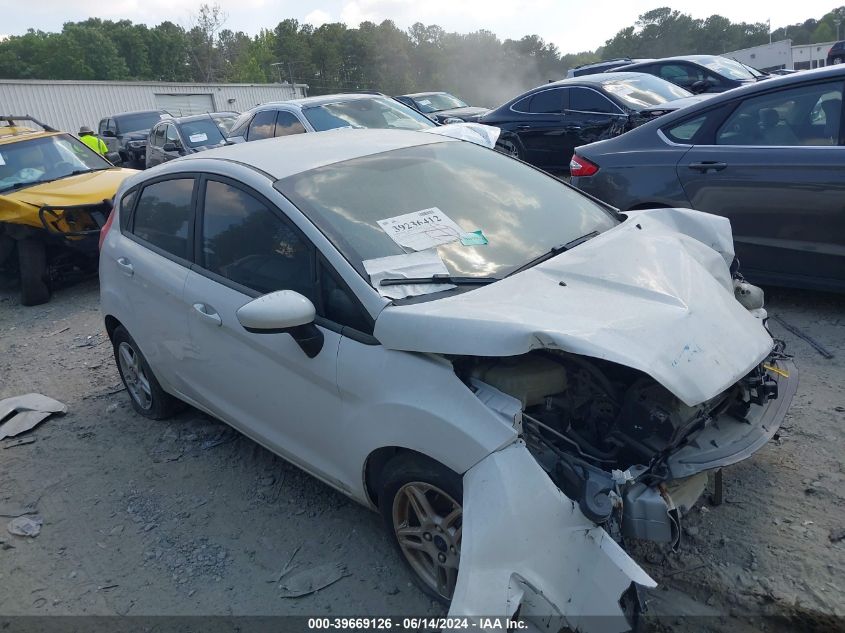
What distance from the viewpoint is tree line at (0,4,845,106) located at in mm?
65062

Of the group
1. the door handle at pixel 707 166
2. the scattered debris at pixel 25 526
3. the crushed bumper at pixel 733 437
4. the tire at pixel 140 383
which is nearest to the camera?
the crushed bumper at pixel 733 437

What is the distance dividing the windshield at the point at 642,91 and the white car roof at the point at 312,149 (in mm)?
6141

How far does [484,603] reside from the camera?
79.5 inches

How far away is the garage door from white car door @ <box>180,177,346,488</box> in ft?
112

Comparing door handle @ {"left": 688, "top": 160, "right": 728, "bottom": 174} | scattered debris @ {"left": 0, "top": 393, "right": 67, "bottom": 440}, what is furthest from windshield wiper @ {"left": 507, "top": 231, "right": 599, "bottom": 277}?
scattered debris @ {"left": 0, "top": 393, "right": 67, "bottom": 440}

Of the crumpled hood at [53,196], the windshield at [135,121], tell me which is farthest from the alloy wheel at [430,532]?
the windshield at [135,121]

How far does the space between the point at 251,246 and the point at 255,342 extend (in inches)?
18.9

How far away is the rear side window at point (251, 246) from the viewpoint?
296cm

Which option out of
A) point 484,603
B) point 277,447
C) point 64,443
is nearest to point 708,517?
point 484,603

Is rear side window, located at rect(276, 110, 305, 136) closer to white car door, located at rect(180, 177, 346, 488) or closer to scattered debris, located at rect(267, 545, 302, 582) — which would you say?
white car door, located at rect(180, 177, 346, 488)

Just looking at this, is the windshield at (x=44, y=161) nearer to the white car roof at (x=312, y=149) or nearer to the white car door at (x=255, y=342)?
the white car roof at (x=312, y=149)

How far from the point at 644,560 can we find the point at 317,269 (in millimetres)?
1841

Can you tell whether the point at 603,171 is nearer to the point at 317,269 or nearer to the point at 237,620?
the point at 317,269

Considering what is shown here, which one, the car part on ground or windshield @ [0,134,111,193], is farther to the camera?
the car part on ground
